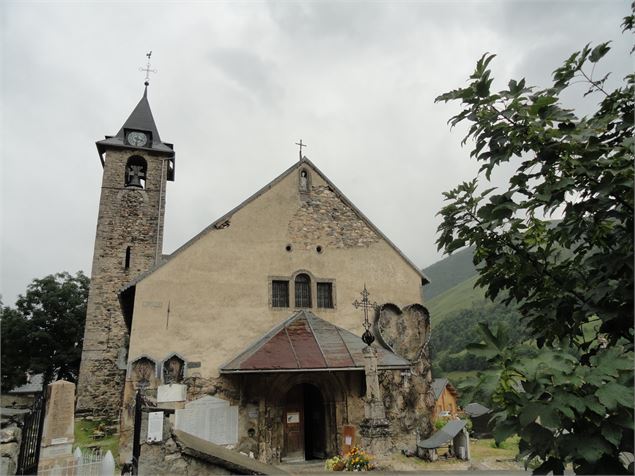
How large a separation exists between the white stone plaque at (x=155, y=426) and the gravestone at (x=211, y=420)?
5714 mm

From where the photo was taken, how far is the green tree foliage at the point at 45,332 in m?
33.8

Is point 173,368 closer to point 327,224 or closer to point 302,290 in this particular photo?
point 302,290

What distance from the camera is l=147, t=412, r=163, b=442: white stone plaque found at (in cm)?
593

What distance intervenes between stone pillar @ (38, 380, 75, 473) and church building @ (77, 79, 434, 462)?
363 centimetres

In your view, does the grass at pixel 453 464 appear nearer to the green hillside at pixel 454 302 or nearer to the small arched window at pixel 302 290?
the small arched window at pixel 302 290

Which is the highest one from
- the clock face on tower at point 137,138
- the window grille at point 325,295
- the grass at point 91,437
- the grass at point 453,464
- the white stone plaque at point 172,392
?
the clock face on tower at point 137,138

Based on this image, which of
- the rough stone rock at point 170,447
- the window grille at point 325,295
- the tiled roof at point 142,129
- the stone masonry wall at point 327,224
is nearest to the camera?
the rough stone rock at point 170,447

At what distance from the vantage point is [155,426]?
6020 millimetres

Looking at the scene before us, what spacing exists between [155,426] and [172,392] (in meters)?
5.98

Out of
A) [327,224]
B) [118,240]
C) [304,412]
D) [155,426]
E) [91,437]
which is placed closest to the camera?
[155,426]

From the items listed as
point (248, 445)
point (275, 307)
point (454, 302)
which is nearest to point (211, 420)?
point (248, 445)

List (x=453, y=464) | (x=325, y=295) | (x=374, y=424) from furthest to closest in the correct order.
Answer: (x=325, y=295) < (x=453, y=464) < (x=374, y=424)

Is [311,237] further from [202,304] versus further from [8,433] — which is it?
[8,433]

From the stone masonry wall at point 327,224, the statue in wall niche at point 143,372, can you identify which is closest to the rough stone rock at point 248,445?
the statue in wall niche at point 143,372
